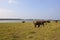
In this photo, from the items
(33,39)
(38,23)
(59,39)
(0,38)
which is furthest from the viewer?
(38,23)

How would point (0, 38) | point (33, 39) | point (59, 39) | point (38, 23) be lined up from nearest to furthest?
point (59, 39), point (33, 39), point (0, 38), point (38, 23)

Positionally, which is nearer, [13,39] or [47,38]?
[47,38]

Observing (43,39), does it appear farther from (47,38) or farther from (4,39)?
(4,39)

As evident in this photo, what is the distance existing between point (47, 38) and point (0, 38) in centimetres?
529

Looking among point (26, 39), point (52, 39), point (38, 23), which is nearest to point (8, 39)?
point (26, 39)

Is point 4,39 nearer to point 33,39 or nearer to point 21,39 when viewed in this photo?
point 21,39

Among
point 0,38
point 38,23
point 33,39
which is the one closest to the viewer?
point 33,39

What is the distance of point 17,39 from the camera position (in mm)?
16281

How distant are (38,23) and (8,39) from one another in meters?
12.4

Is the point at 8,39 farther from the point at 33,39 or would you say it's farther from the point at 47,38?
the point at 47,38

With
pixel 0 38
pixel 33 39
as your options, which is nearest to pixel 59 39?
pixel 33 39

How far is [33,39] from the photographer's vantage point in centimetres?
1564

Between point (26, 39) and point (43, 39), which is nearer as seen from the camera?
point (43, 39)

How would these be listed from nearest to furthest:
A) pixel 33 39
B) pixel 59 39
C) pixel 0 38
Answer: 1. pixel 59 39
2. pixel 33 39
3. pixel 0 38
